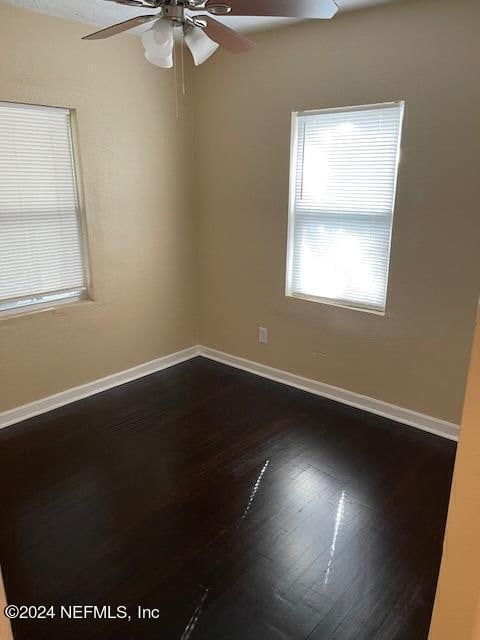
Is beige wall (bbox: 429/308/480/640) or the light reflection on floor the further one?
the light reflection on floor

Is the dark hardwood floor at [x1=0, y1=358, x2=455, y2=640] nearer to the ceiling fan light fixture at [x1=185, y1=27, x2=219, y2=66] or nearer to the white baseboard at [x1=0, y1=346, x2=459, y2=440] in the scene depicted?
the white baseboard at [x1=0, y1=346, x2=459, y2=440]

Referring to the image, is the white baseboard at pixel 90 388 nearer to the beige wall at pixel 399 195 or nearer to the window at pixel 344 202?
the beige wall at pixel 399 195

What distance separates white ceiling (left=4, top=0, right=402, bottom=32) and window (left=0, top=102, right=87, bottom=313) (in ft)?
1.84

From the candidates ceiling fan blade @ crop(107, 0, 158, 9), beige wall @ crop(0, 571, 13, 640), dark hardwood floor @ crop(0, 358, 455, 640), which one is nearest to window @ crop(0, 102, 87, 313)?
dark hardwood floor @ crop(0, 358, 455, 640)

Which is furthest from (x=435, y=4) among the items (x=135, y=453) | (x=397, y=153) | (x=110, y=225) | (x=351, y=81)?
(x=135, y=453)

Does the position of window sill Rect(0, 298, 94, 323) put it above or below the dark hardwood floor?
above

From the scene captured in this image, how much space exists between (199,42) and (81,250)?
5.91 feet

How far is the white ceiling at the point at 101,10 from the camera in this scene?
2666 mm

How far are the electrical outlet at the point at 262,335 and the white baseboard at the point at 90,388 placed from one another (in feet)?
2.56

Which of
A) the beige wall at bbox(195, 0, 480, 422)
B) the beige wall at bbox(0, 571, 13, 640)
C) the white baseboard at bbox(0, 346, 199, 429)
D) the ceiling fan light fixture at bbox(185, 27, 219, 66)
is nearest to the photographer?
the beige wall at bbox(0, 571, 13, 640)

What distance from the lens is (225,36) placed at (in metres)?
2.09

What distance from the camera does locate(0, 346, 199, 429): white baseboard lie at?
315cm

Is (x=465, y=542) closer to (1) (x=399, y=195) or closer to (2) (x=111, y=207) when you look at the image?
(1) (x=399, y=195)

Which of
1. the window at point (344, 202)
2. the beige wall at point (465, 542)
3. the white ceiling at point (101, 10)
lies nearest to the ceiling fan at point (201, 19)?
the white ceiling at point (101, 10)
